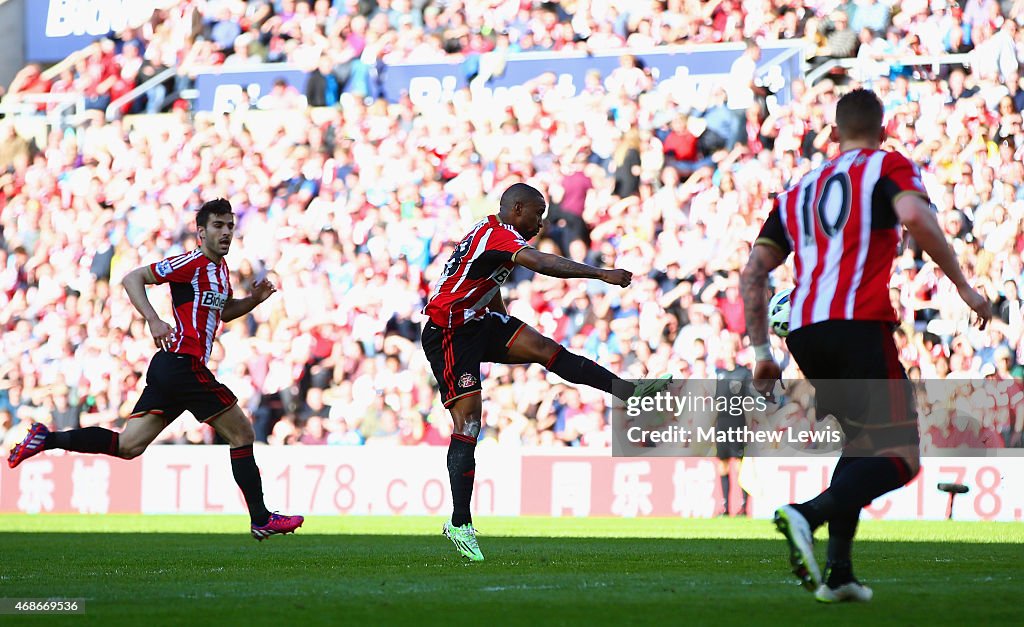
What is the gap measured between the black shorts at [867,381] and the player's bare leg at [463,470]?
11.1 ft

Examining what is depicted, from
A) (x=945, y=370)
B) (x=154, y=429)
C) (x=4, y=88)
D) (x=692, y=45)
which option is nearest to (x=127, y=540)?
(x=154, y=429)

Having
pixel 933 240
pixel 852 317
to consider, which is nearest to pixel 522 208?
pixel 852 317

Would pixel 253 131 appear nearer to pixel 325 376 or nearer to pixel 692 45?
pixel 325 376

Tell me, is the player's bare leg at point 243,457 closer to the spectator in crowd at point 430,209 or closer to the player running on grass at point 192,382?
the player running on grass at point 192,382

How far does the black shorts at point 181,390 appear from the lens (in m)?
10.1

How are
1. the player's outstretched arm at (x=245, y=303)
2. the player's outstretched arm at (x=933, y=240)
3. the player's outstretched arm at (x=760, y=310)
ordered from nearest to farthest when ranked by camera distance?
the player's outstretched arm at (x=933, y=240) → the player's outstretched arm at (x=760, y=310) → the player's outstretched arm at (x=245, y=303)

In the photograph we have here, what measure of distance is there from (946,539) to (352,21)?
14945 millimetres

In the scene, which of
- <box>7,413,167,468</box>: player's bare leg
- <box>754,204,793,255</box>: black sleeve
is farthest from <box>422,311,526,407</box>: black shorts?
<box>754,204,793,255</box>: black sleeve

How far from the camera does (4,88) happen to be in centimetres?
2683

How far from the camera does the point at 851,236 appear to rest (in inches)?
236

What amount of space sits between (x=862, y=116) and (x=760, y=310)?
936mm

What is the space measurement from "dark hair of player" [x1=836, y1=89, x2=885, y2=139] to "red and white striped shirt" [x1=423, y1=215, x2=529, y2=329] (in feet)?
10.4

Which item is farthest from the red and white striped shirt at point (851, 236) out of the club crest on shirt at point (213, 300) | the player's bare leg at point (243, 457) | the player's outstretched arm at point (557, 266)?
the club crest on shirt at point (213, 300)

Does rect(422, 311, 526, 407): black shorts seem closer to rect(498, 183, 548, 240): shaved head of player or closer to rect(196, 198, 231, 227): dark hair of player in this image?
rect(498, 183, 548, 240): shaved head of player
